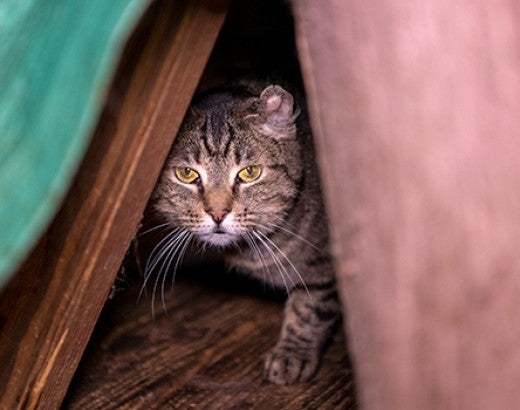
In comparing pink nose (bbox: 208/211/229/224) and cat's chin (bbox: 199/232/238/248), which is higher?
pink nose (bbox: 208/211/229/224)

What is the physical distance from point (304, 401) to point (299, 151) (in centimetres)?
65

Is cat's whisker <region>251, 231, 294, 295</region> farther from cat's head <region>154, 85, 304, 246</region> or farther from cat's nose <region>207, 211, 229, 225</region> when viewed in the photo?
cat's nose <region>207, 211, 229, 225</region>

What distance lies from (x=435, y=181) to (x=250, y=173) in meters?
1.12

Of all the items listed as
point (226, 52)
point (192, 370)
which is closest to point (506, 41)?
point (192, 370)

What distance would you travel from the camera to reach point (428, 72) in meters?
0.90

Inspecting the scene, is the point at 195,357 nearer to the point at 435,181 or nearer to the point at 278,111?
the point at 278,111

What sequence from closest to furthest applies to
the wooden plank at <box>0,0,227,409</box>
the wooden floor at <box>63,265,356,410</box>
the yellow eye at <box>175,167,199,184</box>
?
the wooden plank at <box>0,0,227,409</box> → the wooden floor at <box>63,265,356,410</box> → the yellow eye at <box>175,167,199,184</box>

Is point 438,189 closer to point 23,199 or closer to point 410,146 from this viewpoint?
point 410,146

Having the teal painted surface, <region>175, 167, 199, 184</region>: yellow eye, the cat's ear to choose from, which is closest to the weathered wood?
the teal painted surface

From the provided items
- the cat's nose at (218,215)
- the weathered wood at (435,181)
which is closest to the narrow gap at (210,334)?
the cat's nose at (218,215)

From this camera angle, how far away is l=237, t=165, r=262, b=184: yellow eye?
198cm

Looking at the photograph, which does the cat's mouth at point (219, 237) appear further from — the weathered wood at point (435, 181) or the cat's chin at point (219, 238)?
the weathered wood at point (435, 181)

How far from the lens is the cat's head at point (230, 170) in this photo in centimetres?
194

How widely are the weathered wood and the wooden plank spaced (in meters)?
0.39
